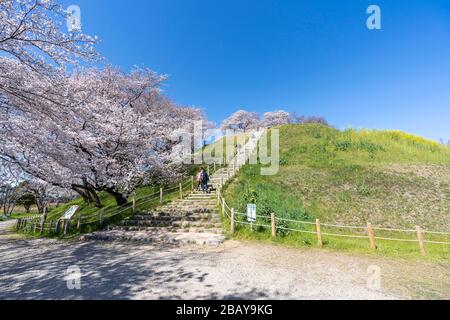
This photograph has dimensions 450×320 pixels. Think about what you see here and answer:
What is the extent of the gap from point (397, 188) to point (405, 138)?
14.3 m

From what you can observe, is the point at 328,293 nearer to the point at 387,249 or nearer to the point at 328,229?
the point at 387,249

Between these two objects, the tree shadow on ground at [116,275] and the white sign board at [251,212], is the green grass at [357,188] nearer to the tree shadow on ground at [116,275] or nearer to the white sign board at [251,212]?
the white sign board at [251,212]

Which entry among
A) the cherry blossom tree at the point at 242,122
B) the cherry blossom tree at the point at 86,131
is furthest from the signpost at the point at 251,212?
the cherry blossom tree at the point at 242,122

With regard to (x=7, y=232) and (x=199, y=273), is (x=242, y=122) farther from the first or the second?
(x=199, y=273)

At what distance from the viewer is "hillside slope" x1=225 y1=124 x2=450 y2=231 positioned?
1262cm

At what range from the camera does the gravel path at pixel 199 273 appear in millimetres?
4977

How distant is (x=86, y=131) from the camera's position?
11914 mm

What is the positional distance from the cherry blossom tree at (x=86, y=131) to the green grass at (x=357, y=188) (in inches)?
277

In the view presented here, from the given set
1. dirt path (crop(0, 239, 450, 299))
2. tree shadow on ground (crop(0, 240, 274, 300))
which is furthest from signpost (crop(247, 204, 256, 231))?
tree shadow on ground (crop(0, 240, 274, 300))

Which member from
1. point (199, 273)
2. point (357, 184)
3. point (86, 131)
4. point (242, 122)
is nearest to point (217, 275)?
point (199, 273)

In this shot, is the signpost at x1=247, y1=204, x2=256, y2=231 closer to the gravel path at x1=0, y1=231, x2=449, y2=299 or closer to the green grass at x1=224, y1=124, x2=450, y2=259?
the green grass at x1=224, y1=124, x2=450, y2=259

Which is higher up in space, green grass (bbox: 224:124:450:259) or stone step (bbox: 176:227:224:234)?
green grass (bbox: 224:124:450:259)

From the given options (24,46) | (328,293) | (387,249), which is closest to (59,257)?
(24,46)

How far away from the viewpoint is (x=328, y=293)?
4859mm
